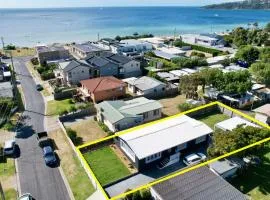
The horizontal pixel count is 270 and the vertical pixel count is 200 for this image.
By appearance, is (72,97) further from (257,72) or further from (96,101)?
(257,72)

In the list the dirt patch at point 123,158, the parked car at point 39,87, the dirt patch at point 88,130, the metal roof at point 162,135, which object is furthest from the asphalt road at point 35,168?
the metal roof at point 162,135

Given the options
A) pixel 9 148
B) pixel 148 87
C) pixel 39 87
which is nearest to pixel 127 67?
pixel 148 87

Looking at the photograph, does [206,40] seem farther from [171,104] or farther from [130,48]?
[171,104]

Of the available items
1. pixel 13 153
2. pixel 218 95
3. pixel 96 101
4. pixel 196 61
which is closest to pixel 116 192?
pixel 13 153

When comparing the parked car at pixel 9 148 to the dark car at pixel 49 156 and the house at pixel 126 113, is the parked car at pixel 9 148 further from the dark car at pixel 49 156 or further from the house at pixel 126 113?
the house at pixel 126 113

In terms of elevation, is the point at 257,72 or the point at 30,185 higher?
the point at 257,72

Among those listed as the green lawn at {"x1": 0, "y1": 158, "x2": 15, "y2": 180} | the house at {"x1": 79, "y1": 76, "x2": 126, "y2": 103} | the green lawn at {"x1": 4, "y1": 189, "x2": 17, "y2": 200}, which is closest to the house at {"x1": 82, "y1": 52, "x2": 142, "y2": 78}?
the house at {"x1": 79, "y1": 76, "x2": 126, "y2": 103}
